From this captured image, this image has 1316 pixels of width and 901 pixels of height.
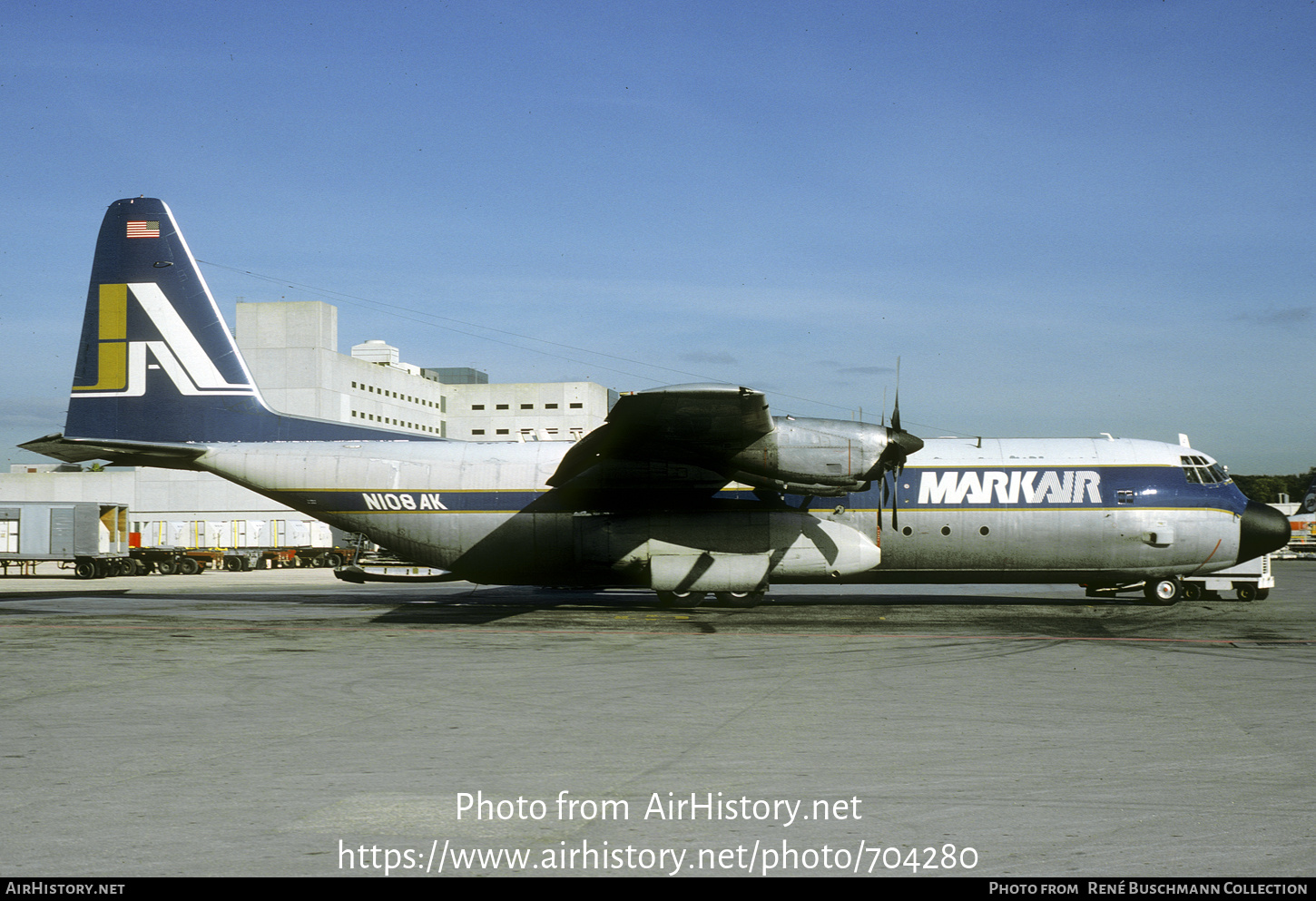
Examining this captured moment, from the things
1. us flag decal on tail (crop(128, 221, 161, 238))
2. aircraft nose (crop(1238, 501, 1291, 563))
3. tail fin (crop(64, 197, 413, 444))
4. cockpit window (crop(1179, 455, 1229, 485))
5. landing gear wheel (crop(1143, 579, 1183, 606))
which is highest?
us flag decal on tail (crop(128, 221, 161, 238))

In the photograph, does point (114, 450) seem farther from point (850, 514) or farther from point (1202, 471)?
point (1202, 471)

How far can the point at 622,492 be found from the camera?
2348 cm

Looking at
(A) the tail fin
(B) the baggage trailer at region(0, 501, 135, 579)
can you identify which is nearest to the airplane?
(A) the tail fin

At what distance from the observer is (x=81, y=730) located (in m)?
10.3

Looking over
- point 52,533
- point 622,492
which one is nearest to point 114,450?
point 622,492

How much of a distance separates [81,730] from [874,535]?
17609 millimetres

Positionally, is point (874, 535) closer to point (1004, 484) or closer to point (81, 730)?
point (1004, 484)

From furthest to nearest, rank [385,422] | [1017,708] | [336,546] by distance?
[385,422], [336,546], [1017,708]

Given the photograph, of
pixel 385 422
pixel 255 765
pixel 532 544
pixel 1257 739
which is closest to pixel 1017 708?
pixel 1257 739

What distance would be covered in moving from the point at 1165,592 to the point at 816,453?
11.3 m

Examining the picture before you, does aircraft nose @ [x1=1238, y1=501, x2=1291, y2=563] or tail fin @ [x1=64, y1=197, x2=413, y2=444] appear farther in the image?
tail fin @ [x1=64, y1=197, x2=413, y2=444]

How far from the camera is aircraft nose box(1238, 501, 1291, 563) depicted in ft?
79.7

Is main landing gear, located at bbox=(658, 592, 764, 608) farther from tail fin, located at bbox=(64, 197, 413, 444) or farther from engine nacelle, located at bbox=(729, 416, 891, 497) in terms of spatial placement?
tail fin, located at bbox=(64, 197, 413, 444)

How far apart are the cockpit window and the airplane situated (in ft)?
0.18
